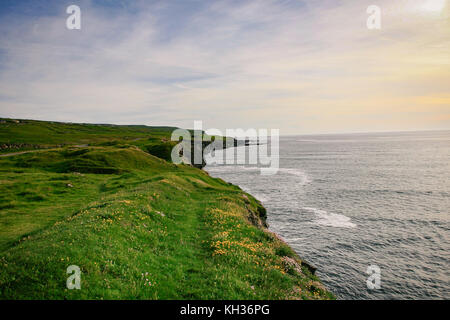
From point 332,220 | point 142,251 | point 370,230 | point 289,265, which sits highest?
point 142,251

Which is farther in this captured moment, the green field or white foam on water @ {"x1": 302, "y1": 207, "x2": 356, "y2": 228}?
white foam on water @ {"x1": 302, "y1": 207, "x2": 356, "y2": 228}

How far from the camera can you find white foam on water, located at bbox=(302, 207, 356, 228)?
40969 millimetres

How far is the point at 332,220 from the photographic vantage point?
43.4 m

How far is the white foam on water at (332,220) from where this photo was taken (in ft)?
134

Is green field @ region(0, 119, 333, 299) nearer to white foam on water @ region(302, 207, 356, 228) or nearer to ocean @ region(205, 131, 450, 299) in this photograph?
ocean @ region(205, 131, 450, 299)

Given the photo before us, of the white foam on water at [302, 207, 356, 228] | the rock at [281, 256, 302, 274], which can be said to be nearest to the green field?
the rock at [281, 256, 302, 274]

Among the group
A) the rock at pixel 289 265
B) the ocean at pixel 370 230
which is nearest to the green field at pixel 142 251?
the rock at pixel 289 265

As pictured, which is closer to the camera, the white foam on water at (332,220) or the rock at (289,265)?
the rock at (289,265)

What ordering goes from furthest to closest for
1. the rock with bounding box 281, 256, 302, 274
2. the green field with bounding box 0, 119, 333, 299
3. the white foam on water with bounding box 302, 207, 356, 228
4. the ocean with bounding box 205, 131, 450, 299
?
1. the white foam on water with bounding box 302, 207, 356, 228
2. the ocean with bounding box 205, 131, 450, 299
3. the rock with bounding box 281, 256, 302, 274
4. the green field with bounding box 0, 119, 333, 299

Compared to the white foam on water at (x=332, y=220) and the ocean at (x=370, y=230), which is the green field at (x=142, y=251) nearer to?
the ocean at (x=370, y=230)

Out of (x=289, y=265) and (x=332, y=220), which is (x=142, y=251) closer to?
(x=289, y=265)

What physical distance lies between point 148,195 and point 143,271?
14.5 meters

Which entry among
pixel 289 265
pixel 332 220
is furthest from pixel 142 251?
pixel 332 220

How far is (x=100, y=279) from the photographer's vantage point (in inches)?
430
